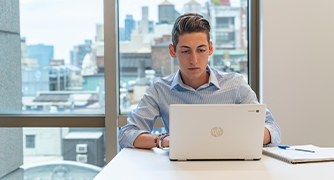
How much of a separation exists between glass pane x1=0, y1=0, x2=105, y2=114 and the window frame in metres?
0.11

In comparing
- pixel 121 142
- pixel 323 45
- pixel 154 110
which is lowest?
pixel 121 142

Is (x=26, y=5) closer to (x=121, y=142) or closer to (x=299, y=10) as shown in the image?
(x=121, y=142)

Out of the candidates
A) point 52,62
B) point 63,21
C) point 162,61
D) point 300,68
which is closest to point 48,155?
point 52,62

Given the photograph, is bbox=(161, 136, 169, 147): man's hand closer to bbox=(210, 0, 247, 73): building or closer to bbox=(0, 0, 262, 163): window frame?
bbox=(0, 0, 262, 163): window frame

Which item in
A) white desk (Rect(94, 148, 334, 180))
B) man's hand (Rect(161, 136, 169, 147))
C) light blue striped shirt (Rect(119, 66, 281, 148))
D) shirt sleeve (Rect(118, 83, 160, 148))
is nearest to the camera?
white desk (Rect(94, 148, 334, 180))

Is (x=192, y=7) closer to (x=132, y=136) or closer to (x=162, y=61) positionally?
(x=162, y=61)

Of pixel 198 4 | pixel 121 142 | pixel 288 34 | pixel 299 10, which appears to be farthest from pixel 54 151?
pixel 299 10

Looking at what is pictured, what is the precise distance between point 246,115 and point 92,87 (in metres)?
1.76

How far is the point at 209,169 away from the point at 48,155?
2.03m

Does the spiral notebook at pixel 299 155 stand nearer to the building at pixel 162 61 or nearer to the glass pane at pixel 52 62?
the building at pixel 162 61

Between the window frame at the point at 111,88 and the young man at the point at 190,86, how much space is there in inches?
27.0

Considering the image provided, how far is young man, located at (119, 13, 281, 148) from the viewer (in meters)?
1.51

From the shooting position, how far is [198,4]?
2.45 meters

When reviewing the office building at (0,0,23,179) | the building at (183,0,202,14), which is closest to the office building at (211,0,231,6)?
the building at (183,0,202,14)
